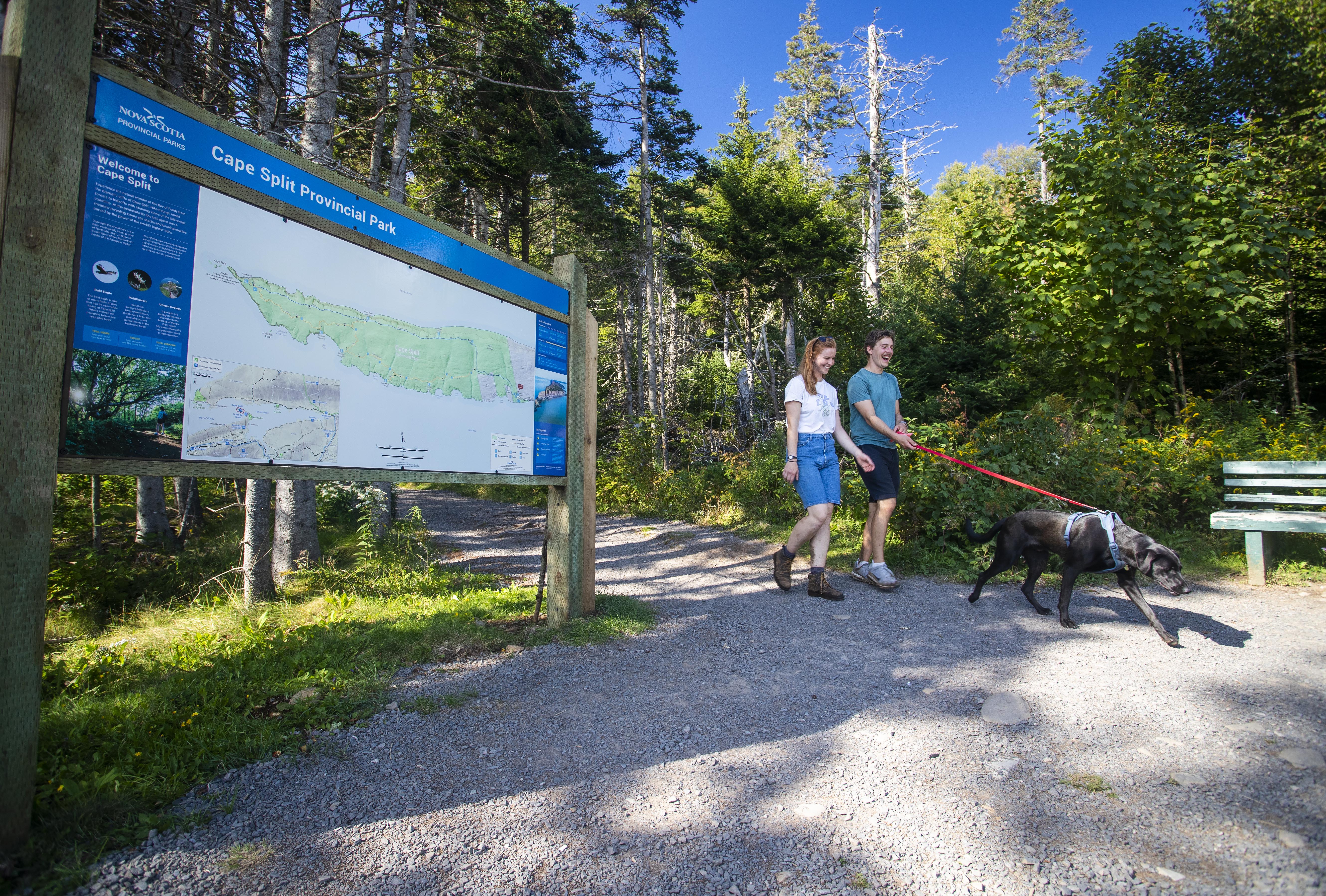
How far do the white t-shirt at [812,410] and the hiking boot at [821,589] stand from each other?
117 cm

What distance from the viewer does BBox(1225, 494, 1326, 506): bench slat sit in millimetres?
5121

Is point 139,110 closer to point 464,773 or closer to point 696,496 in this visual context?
point 464,773

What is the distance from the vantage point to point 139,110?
6.99 ft

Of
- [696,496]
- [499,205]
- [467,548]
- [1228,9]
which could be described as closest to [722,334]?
[499,205]

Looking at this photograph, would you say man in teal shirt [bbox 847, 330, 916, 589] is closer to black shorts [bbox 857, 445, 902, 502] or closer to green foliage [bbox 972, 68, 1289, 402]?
black shorts [bbox 857, 445, 902, 502]

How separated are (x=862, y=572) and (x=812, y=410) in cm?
161

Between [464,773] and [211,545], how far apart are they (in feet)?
21.8

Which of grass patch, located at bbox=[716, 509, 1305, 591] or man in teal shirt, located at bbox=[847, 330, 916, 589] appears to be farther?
grass patch, located at bbox=[716, 509, 1305, 591]

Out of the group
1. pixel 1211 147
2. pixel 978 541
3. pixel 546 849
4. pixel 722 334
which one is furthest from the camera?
pixel 722 334

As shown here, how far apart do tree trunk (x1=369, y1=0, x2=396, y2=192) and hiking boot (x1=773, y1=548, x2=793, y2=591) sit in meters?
7.15

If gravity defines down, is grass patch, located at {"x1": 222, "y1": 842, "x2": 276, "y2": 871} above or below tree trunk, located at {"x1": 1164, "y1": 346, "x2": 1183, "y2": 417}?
below

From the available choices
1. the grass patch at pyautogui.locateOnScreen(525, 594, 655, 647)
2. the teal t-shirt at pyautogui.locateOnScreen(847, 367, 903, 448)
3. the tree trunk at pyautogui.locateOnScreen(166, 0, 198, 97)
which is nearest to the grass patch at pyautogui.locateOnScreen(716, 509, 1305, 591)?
the teal t-shirt at pyautogui.locateOnScreen(847, 367, 903, 448)

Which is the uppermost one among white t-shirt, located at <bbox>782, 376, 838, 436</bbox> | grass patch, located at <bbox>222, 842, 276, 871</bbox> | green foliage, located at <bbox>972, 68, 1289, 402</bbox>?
green foliage, located at <bbox>972, 68, 1289, 402</bbox>

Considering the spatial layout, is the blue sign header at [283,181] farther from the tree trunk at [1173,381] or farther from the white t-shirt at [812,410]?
the tree trunk at [1173,381]
